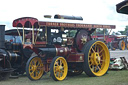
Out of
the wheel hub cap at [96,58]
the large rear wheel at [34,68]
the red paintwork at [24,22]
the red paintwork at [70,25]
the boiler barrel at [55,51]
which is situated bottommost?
the large rear wheel at [34,68]

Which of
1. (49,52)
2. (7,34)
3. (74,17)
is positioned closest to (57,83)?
(49,52)

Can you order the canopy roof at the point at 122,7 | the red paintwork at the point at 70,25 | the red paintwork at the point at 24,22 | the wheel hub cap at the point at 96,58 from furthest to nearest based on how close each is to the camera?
the wheel hub cap at the point at 96,58 → the red paintwork at the point at 24,22 → the red paintwork at the point at 70,25 → the canopy roof at the point at 122,7

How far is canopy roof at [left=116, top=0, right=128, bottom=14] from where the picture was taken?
252 inches

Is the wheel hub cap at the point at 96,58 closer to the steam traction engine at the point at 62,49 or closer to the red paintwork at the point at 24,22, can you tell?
the steam traction engine at the point at 62,49

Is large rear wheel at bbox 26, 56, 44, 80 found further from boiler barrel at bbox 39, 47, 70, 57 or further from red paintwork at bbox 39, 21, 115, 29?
red paintwork at bbox 39, 21, 115, 29

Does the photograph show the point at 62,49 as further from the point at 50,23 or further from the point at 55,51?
the point at 50,23

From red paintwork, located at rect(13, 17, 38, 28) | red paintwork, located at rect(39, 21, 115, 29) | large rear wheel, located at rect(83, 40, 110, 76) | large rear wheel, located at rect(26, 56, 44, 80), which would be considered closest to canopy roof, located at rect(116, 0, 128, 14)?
red paintwork, located at rect(39, 21, 115, 29)

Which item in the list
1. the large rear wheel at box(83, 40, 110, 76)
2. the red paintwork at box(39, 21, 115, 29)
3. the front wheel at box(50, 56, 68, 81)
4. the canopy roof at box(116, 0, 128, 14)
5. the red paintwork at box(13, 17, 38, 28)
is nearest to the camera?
the canopy roof at box(116, 0, 128, 14)

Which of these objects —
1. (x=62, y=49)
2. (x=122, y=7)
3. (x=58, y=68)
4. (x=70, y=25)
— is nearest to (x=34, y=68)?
(x=58, y=68)

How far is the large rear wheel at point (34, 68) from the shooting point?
8.64 metres

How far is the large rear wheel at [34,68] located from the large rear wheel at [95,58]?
1.56 meters

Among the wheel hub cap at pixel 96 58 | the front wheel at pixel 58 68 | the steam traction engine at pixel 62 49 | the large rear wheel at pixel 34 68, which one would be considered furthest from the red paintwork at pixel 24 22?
the wheel hub cap at pixel 96 58

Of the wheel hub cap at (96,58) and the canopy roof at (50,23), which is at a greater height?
the canopy roof at (50,23)

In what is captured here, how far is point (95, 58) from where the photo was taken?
959 centimetres
